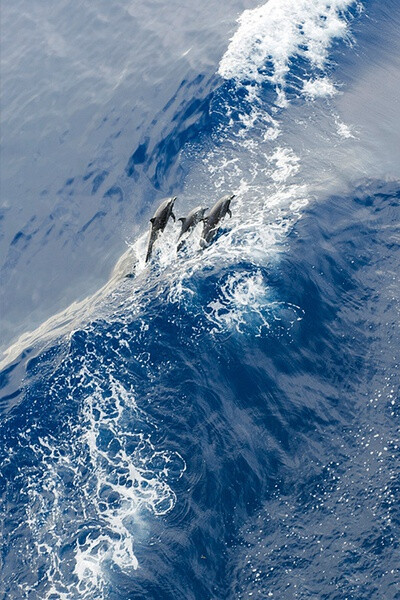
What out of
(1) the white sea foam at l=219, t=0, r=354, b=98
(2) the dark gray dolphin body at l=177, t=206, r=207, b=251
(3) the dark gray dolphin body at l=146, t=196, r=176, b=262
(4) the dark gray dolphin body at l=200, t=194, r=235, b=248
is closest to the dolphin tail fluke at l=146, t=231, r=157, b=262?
(3) the dark gray dolphin body at l=146, t=196, r=176, b=262

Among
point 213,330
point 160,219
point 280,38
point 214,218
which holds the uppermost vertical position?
point 280,38

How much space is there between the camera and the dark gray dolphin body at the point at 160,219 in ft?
142

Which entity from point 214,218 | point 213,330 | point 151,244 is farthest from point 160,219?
point 213,330

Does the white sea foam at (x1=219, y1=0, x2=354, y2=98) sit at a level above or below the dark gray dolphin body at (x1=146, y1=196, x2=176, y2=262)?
above

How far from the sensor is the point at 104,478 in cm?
3625

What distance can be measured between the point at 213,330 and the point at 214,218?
7875 millimetres

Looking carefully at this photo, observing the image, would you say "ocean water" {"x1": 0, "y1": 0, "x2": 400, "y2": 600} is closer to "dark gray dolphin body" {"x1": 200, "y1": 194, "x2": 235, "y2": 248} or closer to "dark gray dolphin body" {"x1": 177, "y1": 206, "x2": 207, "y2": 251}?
"dark gray dolphin body" {"x1": 200, "y1": 194, "x2": 235, "y2": 248}

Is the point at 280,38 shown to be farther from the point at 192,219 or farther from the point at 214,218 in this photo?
the point at 192,219

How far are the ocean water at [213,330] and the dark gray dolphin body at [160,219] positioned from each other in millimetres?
831

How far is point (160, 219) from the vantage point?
1714 inches

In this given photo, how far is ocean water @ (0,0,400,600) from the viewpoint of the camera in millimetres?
33594

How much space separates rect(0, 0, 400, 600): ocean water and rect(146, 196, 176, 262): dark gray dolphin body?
2.73 ft

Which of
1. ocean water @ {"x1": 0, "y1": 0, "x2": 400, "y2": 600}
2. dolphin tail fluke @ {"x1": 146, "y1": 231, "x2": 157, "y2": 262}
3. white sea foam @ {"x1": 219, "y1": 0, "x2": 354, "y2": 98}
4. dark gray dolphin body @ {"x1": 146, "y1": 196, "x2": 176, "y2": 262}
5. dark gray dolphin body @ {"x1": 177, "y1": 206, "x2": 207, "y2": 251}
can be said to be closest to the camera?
ocean water @ {"x1": 0, "y1": 0, "x2": 400, "y2": 600}

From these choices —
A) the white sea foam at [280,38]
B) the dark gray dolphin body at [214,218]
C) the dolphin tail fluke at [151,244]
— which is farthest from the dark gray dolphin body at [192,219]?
the white sea foam at [280,38]
